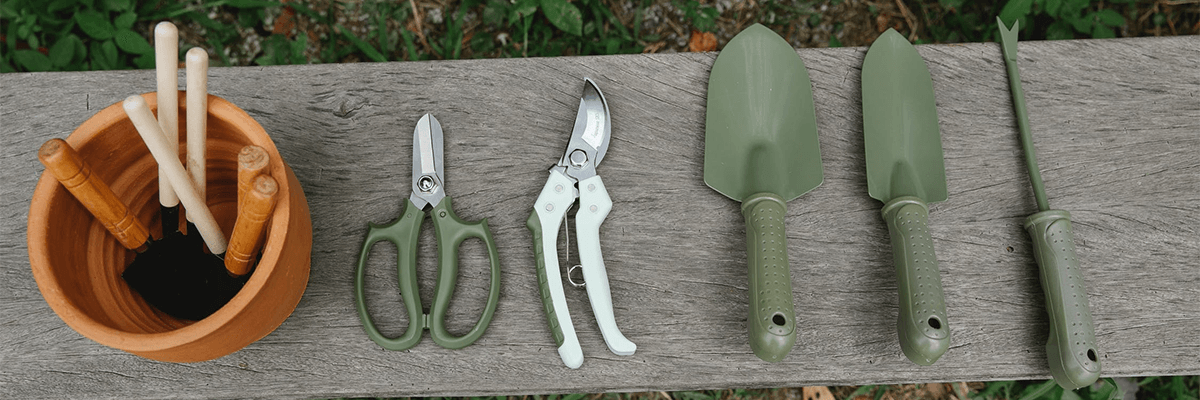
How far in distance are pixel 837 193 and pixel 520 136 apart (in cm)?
44

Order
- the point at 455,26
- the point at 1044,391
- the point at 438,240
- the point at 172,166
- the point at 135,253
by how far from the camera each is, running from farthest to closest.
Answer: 1. the point at 455,26
2. the point at 1044,391
3. the point at 438,240
4. the point at 135,253
5. the point at 172,166

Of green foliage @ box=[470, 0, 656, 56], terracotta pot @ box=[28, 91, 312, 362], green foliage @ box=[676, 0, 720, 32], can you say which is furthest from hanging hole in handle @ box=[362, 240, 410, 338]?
green foliage @ box=[676, 0, 720, 32]

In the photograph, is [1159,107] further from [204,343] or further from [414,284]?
[204,343]

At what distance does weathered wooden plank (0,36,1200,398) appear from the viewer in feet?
2.76

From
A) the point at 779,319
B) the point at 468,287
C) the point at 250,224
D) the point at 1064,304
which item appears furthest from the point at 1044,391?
the point at 250,224

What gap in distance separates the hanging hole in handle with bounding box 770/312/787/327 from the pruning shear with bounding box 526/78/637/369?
177 mm

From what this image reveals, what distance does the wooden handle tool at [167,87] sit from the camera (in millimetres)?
556

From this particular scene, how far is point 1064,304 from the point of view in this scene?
0.81 metres

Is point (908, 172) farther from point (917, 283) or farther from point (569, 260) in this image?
point (569, 260)

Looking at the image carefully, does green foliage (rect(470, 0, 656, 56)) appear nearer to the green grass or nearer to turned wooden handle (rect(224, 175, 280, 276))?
the green grass

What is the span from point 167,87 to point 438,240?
344 mm

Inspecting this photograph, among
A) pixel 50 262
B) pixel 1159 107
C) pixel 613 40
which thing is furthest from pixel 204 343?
pixel 1159 107

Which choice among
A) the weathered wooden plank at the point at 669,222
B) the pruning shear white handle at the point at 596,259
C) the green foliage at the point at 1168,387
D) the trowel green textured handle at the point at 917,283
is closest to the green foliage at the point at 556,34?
the weathered wooden plank at the point at 669,222

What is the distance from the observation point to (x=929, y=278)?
790 millimetres
